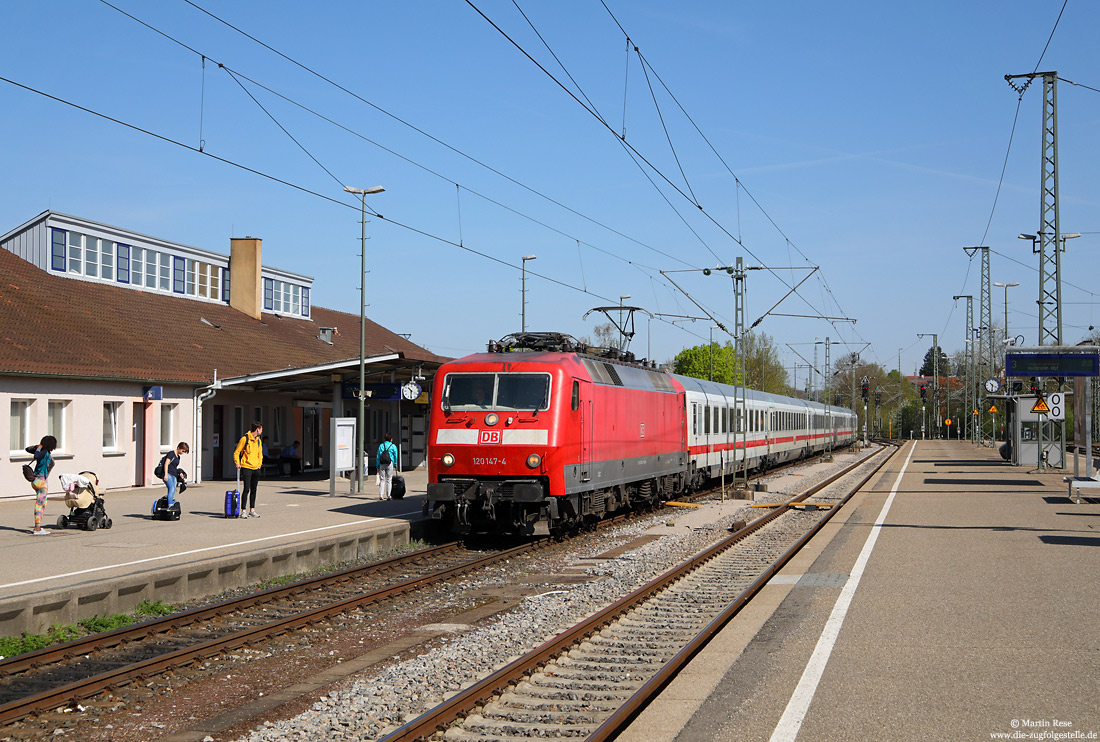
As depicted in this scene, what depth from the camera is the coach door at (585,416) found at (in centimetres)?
1734

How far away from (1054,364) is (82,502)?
23.8 m

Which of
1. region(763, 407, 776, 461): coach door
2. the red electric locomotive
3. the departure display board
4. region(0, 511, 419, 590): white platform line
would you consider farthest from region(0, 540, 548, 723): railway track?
region(763, 407, 776, 461): coach door

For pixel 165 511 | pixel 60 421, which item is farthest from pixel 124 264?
pixel 165 511

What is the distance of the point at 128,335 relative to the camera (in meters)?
28.5

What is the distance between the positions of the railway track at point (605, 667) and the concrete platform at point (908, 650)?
0.23 m

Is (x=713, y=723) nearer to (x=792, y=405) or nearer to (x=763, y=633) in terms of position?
(x=763, y=633)

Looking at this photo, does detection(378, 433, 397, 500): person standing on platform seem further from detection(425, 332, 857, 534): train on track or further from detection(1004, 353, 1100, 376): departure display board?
detection(1004, 353, 1100, 376): departure display board

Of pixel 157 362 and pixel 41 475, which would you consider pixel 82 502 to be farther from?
pixel 157 362

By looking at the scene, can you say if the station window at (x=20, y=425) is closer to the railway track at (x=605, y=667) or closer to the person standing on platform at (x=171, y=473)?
the person standing on platform at (x=171, y=473)

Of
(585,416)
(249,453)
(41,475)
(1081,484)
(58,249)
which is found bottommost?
(1081,484)

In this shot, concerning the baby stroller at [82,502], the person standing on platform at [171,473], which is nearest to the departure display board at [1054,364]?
the person standing on platform at [171,473]

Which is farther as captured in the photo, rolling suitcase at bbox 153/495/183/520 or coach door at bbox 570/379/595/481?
rolling suitcase at bbox 153/495/183/520

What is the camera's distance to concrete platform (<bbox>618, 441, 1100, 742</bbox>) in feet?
22.2

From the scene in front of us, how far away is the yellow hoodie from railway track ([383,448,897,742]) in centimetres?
891
